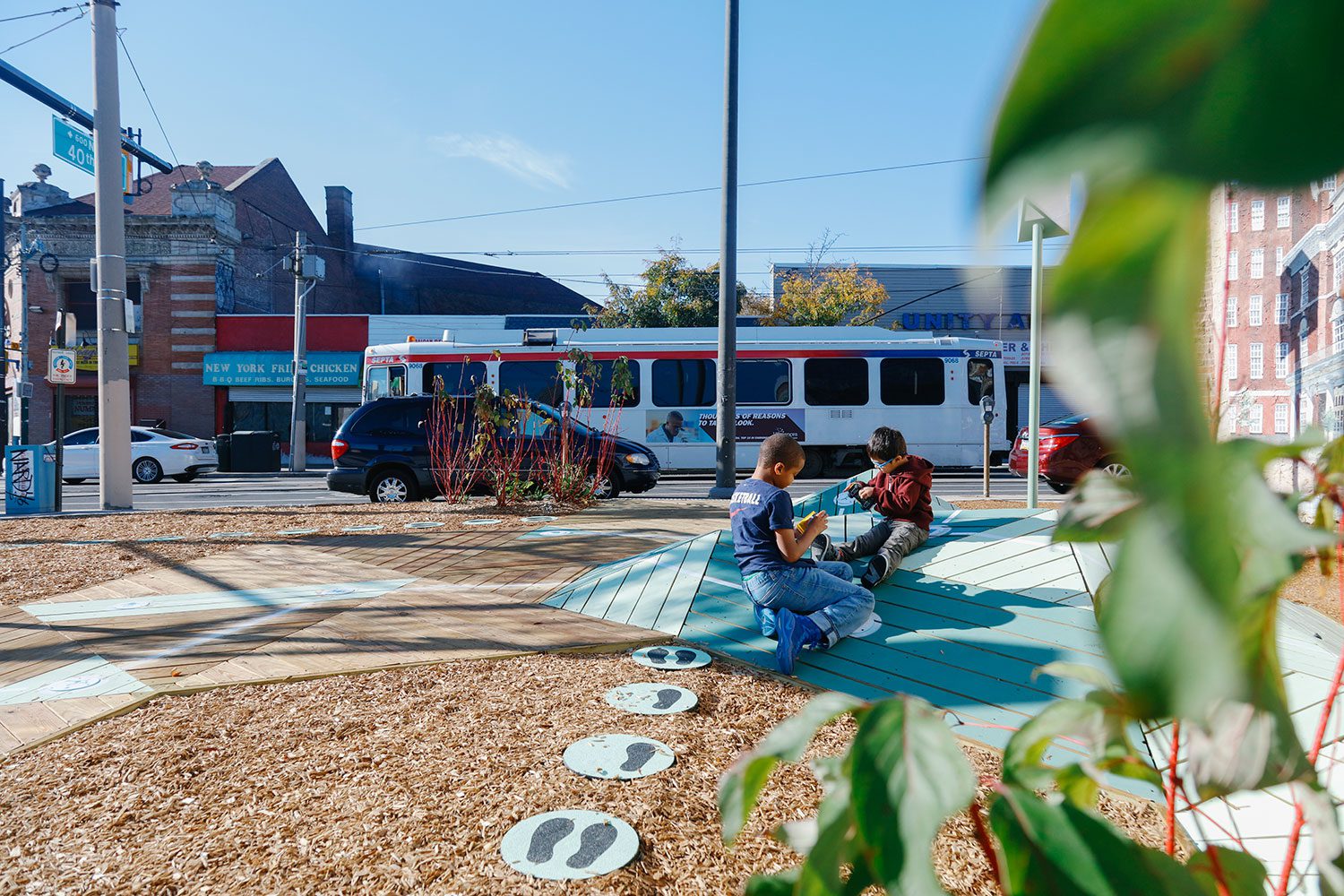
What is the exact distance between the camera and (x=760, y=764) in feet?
2.07

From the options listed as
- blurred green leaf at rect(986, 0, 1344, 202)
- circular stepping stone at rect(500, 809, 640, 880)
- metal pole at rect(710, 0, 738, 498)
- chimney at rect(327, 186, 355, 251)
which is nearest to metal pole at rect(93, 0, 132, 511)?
metal pole at rect(710, 0, 738, 498)

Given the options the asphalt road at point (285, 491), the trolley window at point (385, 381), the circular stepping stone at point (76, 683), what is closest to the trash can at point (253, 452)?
the asphalt road at point (285, 491)

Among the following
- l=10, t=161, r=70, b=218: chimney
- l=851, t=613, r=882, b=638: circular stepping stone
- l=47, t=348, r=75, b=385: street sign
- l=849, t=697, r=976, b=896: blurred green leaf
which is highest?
l=10, t=161, r=70, b=218: chimney

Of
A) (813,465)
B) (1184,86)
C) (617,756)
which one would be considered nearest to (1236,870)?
(1184,86)

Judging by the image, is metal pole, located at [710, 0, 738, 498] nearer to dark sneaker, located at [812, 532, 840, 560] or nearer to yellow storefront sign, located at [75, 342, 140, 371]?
dark sneaker, located at [812, 532, 840, 560]

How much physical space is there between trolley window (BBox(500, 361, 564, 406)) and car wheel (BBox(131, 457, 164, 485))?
8.15 meters

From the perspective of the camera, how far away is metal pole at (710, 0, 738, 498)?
11.2 m

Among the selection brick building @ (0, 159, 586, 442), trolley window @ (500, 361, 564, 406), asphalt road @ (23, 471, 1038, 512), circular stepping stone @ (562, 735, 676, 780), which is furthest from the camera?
brick building @ (0, 159, 586, 442)

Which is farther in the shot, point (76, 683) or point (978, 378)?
point (978, 378)

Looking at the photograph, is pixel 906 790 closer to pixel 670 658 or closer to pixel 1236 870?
pixel 1236 870

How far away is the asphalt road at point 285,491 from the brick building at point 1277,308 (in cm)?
1081

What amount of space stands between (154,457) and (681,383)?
1174 centimetres

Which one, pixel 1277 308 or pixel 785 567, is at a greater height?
pixel 1277 308

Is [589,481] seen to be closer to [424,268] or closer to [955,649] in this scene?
[955,649]
